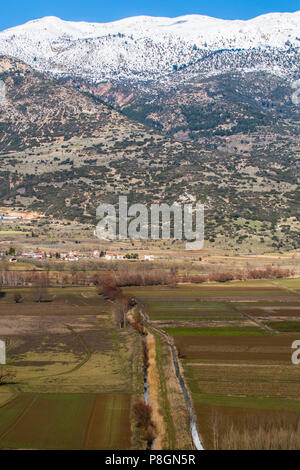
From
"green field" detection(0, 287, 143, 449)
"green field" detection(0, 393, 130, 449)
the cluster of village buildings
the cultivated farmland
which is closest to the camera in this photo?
"green field" detection(0, 393, 130, 449)

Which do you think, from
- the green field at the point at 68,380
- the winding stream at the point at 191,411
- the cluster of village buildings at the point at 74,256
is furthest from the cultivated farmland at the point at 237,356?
the cluster of village buildings at the point at 74,256

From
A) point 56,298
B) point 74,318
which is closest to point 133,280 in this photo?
point 56,298

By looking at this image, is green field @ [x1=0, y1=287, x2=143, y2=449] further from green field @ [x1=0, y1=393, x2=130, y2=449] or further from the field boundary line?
the field boundary line

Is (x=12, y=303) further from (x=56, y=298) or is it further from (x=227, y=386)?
(x=227, y=386)

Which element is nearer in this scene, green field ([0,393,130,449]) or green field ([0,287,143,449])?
green field ([0,393,130,449])

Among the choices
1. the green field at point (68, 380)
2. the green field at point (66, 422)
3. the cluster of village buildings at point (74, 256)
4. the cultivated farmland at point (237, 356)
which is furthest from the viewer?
the cluster of village buildings at point (74, 256)

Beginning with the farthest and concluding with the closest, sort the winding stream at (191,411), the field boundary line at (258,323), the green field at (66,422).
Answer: the field boundary line at (258,323)
the winding stream at (191,411)
the green field at (66,422)

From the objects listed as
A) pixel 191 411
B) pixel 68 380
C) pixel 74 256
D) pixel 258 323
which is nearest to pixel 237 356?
pixel 191 411

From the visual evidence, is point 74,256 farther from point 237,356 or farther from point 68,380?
point 68,380

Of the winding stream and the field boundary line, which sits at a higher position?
the field boundary line

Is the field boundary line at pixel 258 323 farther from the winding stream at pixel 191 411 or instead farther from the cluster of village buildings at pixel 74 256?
the cluster of village buildings at pixel 74 256

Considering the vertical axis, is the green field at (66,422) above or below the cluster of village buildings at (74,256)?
below

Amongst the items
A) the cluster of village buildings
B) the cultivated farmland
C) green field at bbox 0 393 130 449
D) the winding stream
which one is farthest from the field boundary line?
the cluster of village buildings
